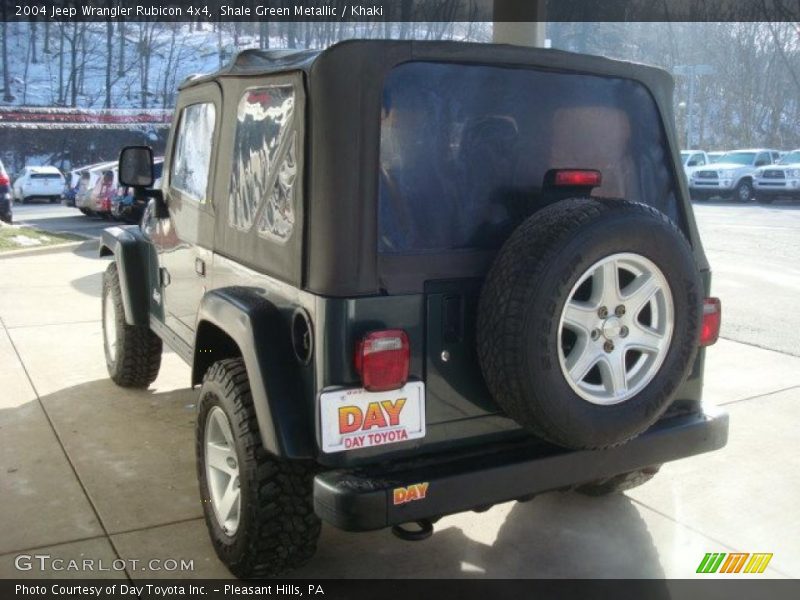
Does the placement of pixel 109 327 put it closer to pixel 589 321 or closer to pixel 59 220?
pixel 589 321

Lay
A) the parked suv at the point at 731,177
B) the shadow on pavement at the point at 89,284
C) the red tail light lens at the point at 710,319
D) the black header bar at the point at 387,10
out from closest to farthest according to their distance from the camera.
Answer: the red tail light lens at the point at 710,319 → the shadow on pavement at the point at 89,284 → the parked suv at the point at 731,177 → the black header bar at the point at 387,10

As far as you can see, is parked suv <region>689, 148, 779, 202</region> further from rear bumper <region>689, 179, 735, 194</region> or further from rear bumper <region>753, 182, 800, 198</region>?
rear bumper <region>753, 182, 800, 198</region>

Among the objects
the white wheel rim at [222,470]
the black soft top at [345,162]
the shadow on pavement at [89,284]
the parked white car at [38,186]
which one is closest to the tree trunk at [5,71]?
the parked white car at [38,186]

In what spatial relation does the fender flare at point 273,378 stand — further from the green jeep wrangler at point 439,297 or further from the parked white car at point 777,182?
the parked white car at point 777,182

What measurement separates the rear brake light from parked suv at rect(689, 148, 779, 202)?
2512 centimetres

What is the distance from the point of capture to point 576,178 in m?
2.93

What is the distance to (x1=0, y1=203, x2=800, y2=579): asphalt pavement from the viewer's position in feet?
11.1

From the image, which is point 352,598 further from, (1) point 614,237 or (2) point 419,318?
(1) point 614,237

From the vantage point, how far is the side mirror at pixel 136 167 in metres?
4.59

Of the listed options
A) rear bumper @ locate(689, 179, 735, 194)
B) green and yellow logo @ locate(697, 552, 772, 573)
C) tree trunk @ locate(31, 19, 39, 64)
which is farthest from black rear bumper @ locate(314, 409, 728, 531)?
tree trunk @ locate(31, 19, 39, 64)

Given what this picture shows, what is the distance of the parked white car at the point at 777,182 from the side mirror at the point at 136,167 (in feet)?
77.6

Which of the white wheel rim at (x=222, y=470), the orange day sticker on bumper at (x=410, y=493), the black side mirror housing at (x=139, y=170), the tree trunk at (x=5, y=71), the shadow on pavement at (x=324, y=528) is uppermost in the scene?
the tree trunk at (x=5, y=71)

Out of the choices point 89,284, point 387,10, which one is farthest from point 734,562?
point 387,10

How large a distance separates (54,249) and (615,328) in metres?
11.7
